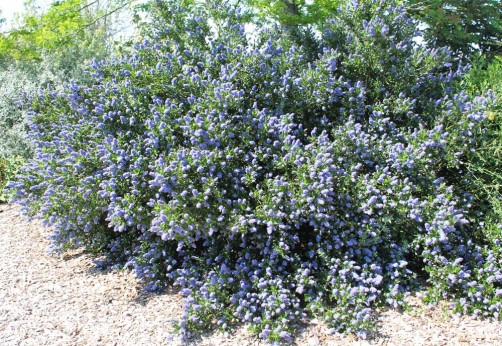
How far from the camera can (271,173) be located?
3.84m

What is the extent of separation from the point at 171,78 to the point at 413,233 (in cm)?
296

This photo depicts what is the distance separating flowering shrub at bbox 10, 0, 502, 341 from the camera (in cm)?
359

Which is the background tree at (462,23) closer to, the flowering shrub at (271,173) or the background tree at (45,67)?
the flowering shrub at (271,173)

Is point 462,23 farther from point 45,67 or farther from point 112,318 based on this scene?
point 45,67

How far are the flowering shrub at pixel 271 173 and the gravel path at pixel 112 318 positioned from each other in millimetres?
155

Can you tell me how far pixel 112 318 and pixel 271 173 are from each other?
1956 mm

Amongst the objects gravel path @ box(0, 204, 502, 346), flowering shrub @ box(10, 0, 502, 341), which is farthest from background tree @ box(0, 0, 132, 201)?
gravel path @ box(0, 204, 502, 346)

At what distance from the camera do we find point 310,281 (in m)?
3.56

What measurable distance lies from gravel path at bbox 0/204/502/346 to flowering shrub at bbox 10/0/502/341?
0.15m

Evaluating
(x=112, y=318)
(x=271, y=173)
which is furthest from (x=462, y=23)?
(x=112, y=318)

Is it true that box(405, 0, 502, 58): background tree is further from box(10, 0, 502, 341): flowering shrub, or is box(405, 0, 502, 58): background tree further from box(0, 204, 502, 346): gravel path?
box(0, 204, 502, 346): gravel path

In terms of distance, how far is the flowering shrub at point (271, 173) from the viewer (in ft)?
11.8

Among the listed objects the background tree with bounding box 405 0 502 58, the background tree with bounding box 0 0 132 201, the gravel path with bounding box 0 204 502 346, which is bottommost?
the gravel path with bounding box 0 204 502 346

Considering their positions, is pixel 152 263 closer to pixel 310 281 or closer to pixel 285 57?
pixel 310 281
